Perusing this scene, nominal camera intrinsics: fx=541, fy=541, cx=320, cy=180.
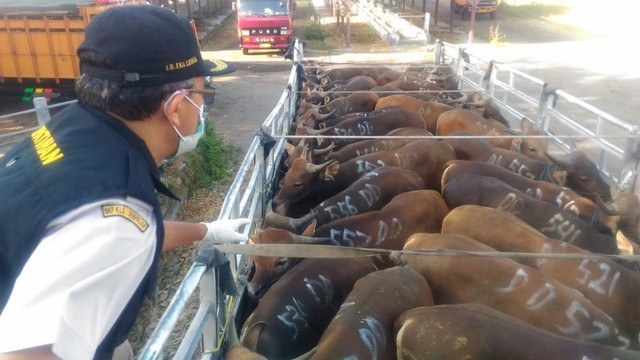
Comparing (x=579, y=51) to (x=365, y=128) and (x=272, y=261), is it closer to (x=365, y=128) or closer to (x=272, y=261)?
(x=365, y=128)

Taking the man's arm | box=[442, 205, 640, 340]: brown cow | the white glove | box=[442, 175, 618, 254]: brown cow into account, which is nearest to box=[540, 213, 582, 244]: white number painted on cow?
box=[442, 175, 618, 254]: brown cow

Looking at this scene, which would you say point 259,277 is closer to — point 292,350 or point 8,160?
point 292,350

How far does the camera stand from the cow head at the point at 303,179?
18.8 ft

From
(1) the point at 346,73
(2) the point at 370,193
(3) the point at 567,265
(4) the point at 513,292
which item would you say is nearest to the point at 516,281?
(4) the point at 513,292

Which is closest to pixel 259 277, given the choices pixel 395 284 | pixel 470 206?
pixel 395 284

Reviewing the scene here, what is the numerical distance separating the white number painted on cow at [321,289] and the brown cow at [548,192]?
226 centimetres

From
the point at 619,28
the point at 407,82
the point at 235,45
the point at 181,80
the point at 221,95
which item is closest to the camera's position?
the point at 181,80

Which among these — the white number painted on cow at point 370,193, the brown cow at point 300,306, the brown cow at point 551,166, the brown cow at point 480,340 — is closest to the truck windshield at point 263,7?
the brown cow at point 551,166

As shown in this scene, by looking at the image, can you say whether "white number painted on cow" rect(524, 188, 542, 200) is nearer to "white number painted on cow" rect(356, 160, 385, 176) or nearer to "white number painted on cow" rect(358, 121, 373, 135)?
"white number painted on cow" rect(356, 160, 385, 176)

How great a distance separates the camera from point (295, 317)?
3.58 m

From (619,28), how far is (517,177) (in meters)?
32.0

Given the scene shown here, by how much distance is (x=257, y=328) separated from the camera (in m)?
3.33

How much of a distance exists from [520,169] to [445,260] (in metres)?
2.81

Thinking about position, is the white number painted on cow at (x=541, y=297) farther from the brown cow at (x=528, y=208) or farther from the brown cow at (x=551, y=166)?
the brown cow at (x=551, y=166)
